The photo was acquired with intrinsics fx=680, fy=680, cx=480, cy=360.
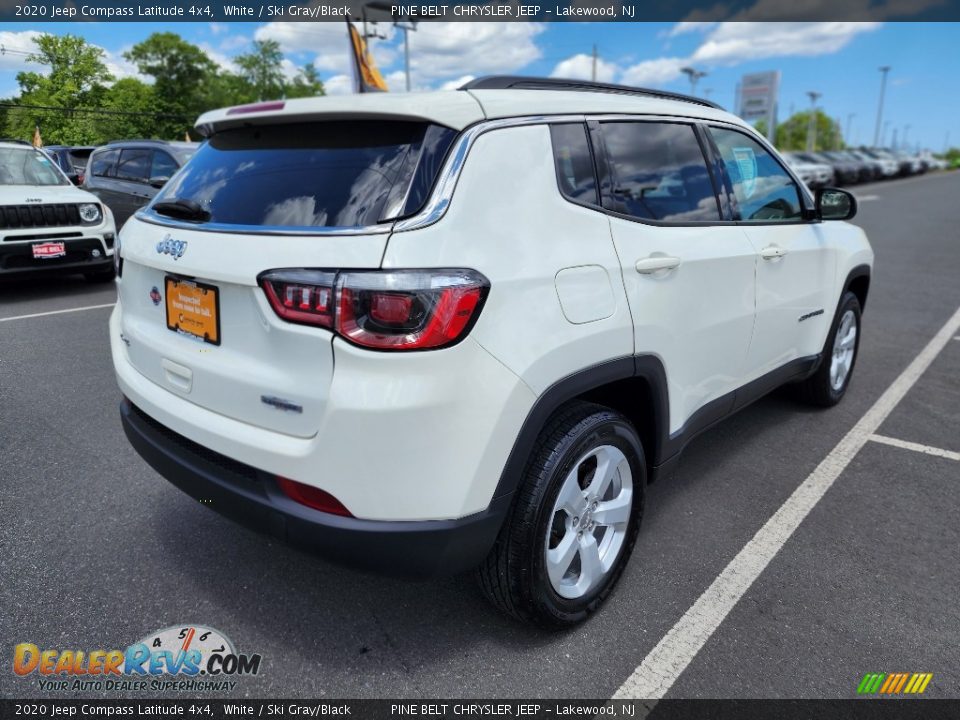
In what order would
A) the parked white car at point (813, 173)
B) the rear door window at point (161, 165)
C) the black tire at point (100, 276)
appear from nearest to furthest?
the black tire at point (100, 276)
the rear door window at point (161, 165)
the parked white car at point (813, 173)

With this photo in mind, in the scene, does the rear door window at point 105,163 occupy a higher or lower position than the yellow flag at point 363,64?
lower

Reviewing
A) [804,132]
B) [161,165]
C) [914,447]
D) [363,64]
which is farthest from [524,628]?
[804,132]

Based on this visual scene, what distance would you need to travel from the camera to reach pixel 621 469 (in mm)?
2469

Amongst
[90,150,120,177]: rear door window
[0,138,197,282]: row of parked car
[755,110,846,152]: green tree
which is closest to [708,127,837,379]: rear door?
[0,138,197,282]: row of parked car

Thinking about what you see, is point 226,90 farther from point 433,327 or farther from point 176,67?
point 433,327

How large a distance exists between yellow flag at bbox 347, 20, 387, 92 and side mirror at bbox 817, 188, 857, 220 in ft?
59.1

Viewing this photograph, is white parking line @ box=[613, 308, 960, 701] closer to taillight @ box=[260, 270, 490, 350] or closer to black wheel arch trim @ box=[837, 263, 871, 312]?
black wheel arch trim @ box=[837, 263, 871, 312]

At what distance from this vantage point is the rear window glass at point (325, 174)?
1926mm

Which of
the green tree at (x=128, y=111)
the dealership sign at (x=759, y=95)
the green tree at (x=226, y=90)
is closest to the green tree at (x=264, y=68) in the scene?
the green tree at (x=226, y=90)

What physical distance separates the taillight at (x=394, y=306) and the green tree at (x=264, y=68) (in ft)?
282

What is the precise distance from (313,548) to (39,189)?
26.1 ft

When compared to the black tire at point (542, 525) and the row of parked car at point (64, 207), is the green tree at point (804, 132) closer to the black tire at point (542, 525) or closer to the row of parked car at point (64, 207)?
the row of parked car at point (64, 207)

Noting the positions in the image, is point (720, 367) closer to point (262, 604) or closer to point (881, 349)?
point (262, 604)

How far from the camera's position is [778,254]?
333 centimetres
